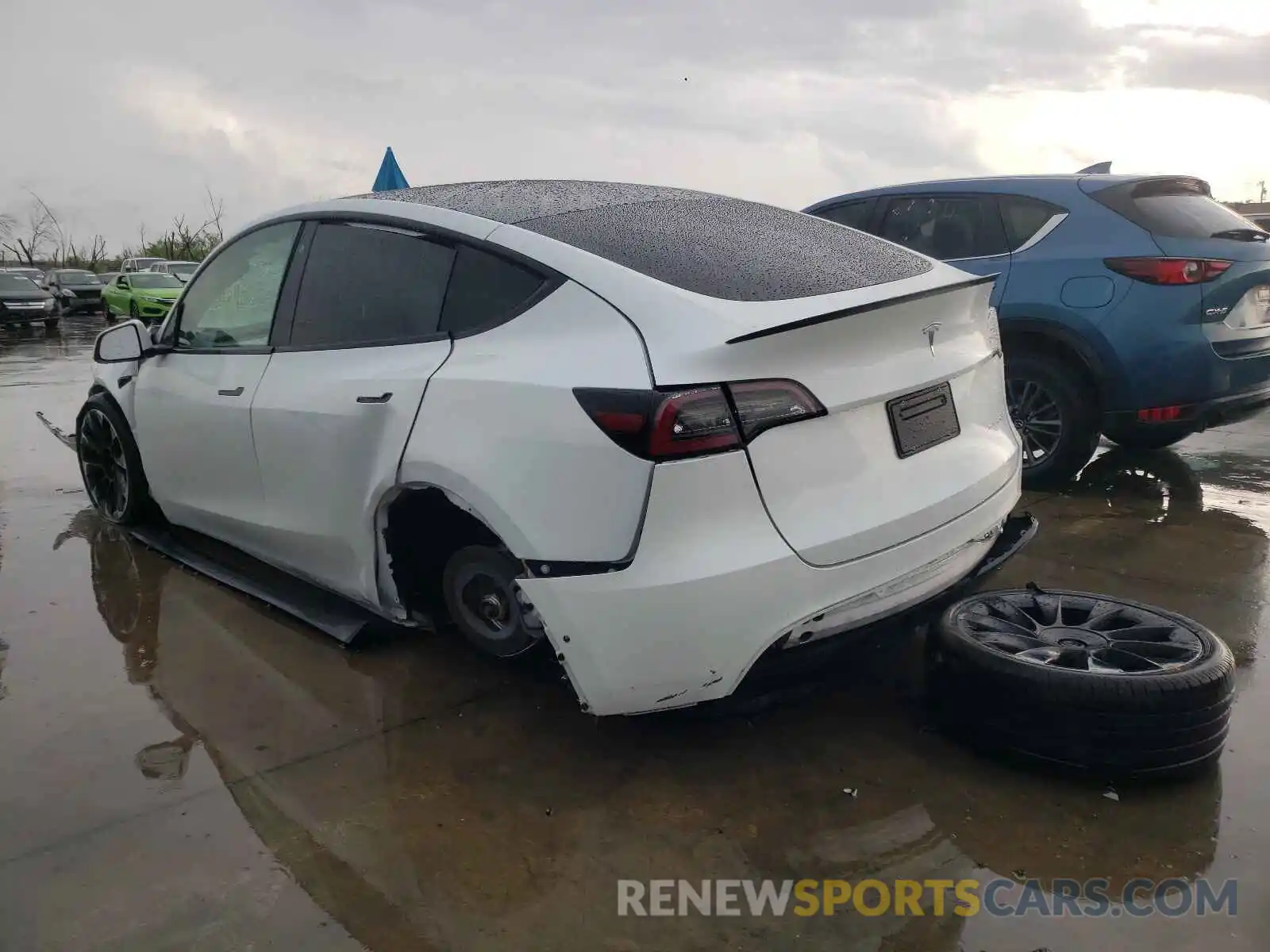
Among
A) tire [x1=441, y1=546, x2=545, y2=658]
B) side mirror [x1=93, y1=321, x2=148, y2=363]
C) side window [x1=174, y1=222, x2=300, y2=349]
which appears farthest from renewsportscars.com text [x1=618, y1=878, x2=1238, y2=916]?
side mirror [x1=93, y1=321, x2=148, y2=363]

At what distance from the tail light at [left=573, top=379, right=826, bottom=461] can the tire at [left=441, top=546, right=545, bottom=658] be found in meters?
0.69

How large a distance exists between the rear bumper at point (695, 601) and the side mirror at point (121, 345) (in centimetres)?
280

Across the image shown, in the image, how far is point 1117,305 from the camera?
5.21 metres

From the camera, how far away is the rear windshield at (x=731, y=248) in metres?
2.73

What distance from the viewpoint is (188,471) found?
425 centimetres

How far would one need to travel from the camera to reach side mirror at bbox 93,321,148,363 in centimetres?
449

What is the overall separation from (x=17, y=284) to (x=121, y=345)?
23.6 metres

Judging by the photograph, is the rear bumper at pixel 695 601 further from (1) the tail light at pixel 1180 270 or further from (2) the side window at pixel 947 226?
(2) the side window at pixel 947 226

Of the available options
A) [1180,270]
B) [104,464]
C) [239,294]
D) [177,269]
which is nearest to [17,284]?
[177,269]

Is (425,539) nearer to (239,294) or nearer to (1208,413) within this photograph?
(239,294)

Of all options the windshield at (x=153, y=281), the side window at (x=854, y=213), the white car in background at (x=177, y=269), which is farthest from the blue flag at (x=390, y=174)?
the white car in background at (x=177, y=269)

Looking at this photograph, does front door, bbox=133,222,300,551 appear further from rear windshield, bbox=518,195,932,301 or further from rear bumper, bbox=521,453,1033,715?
rear bumper, bbox=521,453,1033,715

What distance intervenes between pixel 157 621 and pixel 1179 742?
3.57 meters

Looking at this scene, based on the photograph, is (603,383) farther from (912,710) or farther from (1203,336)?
(1203,336)
